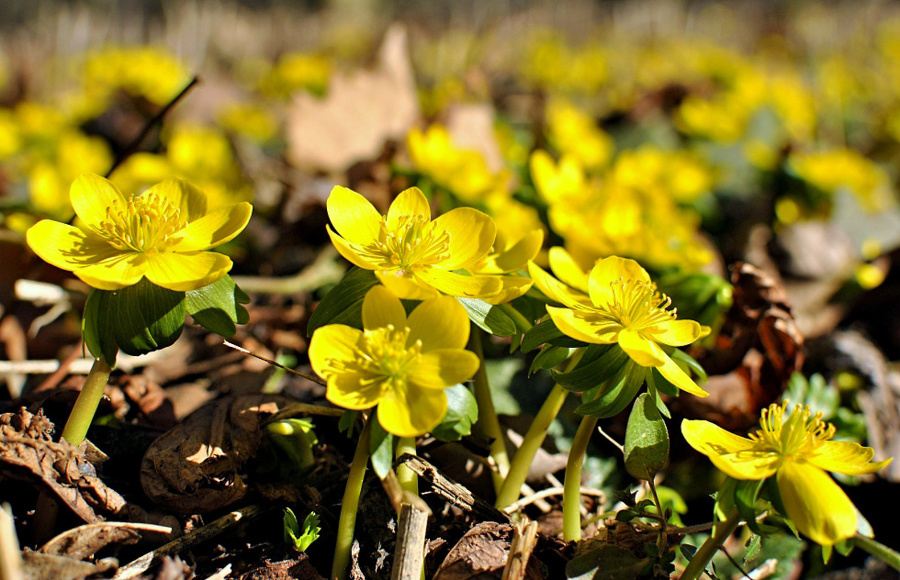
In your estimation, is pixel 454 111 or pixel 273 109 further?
pixel 273 109

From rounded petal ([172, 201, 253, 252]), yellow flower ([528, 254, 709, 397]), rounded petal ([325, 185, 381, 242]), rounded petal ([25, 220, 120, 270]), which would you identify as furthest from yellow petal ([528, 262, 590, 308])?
rounded petal ([25, 220, 120, 270])

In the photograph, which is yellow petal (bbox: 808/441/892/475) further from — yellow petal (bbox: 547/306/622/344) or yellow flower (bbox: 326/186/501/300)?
yellow flower (bbox: 326/186/501/300)

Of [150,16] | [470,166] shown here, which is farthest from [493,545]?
[150,16]

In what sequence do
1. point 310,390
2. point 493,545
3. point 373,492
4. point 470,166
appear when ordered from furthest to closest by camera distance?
point 470,166 → point 310,390 → point 373,492 → point 493,545

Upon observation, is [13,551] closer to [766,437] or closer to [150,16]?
[766,437]

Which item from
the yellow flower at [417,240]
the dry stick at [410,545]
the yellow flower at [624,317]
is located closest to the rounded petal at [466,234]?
the yellow flower at [417,240]

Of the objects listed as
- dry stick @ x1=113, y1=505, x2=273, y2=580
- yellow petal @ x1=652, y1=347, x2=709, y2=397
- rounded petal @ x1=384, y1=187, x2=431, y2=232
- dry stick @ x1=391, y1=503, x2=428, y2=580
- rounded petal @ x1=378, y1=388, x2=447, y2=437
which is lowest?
dry stick @ x1=113, y1=505, x2=273, y2=580

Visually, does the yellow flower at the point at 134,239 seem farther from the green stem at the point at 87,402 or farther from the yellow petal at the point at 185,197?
the green stem at the point at 87,402

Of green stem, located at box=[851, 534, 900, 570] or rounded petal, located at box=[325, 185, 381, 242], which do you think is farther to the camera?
rounded petal, located at box=[325, 185, 381, 242]
